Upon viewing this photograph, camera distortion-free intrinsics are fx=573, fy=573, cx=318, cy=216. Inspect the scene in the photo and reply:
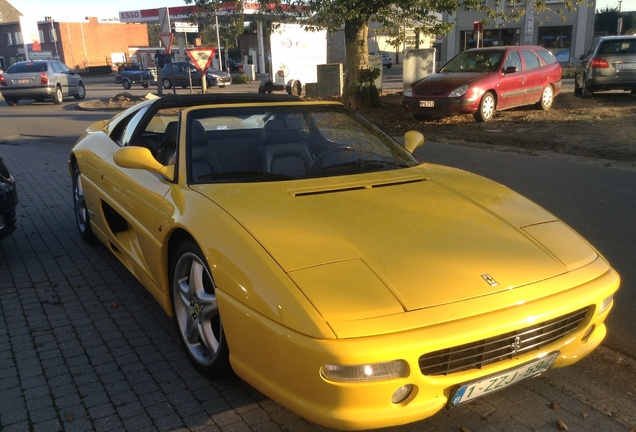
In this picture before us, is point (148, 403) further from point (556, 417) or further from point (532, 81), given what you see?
point (532, 81)

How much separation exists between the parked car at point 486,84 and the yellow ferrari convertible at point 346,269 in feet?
27.6

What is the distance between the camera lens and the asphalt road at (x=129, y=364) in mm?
2715

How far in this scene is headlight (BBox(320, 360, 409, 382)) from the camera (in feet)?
7.05

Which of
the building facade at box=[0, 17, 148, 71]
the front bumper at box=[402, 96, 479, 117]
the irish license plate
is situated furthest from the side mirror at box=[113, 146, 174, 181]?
the building facade at box=[0, 17, 148, 71]

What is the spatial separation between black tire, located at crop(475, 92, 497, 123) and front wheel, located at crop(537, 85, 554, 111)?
2.15 meters

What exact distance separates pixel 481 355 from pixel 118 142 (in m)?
3.51

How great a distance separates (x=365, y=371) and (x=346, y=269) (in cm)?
47

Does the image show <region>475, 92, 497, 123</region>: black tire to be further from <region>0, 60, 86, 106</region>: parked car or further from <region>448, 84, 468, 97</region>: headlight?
<region>0, 60, 86, 106</region>: parked car

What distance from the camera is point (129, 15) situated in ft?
189

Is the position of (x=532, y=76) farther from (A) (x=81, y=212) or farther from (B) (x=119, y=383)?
(B) (x=119, y=383)

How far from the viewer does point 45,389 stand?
2.98m

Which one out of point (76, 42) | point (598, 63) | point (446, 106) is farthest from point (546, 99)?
point (76, 42)

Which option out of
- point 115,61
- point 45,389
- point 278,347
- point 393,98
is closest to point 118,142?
point 45,389

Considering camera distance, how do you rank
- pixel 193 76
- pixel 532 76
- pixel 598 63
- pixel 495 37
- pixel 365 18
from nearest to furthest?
pixel 532 76, pixel 365 18, pixel 598 63, pixel 193 76, pixel 495 37
